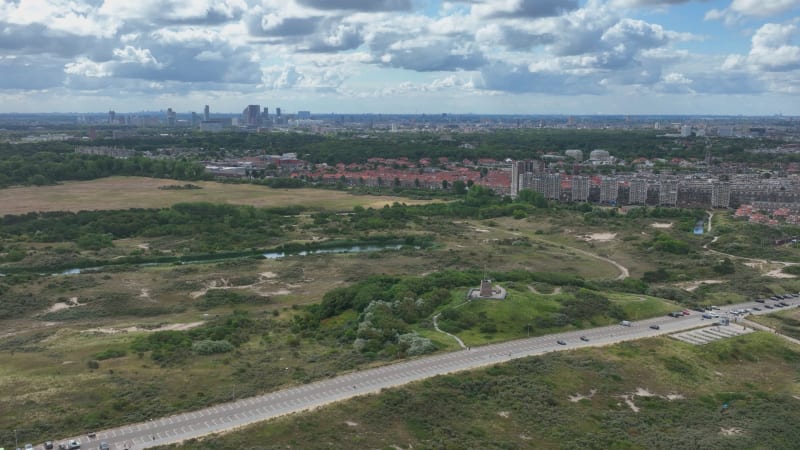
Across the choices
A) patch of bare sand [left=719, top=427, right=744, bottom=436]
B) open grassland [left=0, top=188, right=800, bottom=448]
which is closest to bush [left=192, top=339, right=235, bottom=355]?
open grassland [left=0, top=188, right=800, bottom=448]

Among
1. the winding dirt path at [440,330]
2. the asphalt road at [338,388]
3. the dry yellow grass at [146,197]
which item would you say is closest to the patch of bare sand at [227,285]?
Result: the winding dirt path at [440,330]

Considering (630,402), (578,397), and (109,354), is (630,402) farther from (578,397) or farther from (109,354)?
(109,354)

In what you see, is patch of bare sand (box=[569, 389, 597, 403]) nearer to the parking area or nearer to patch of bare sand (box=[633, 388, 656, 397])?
patch of bare sand (box=[633, 388, 656, 397])

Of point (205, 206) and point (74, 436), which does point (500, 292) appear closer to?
point (74, 436)

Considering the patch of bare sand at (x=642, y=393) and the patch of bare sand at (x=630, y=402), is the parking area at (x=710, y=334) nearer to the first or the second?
the patch of bare sand at (x=642, y=393)

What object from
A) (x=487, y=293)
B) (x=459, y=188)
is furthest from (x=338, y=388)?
(x=459, y=188)

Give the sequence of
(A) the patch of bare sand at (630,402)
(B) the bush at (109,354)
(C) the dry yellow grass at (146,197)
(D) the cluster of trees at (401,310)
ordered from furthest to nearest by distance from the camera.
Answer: (C) the dry yellow grass at (146,197) → (D) the cluster of trees at (401,310) → (B) the bush at (109,354) → (A) the patch of bare sand at (630,402)
